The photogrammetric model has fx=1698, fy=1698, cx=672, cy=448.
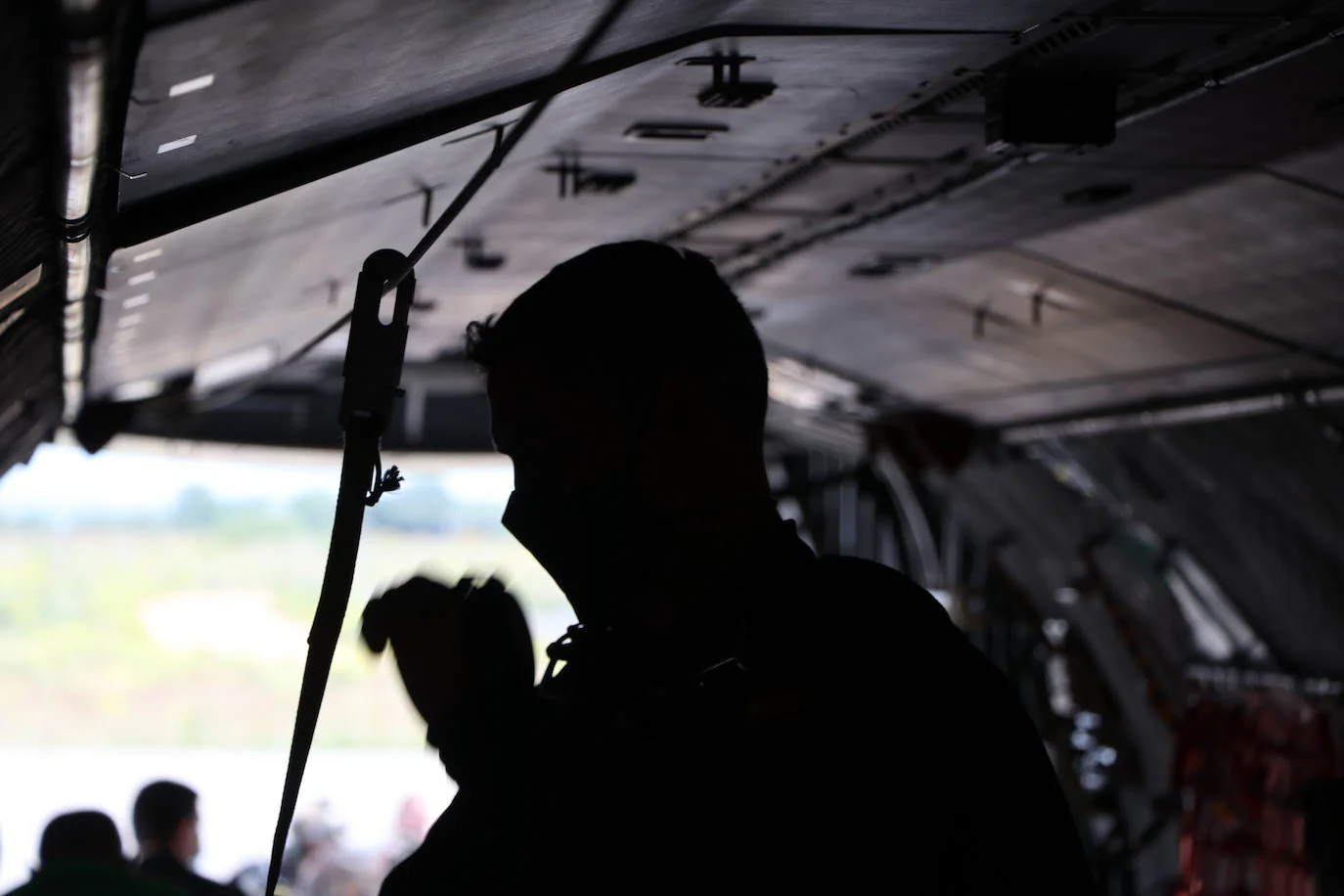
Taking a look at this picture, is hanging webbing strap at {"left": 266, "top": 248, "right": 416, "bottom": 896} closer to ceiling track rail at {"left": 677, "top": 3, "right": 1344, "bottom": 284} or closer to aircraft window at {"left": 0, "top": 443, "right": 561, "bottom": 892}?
ceiling track rail at {"left": 677, "top": 3, "right": 1344, "bottom": 284}

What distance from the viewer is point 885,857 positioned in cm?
126

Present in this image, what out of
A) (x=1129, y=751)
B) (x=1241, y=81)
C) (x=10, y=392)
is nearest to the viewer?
(x=1241, y=81)

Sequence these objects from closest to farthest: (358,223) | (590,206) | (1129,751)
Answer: (358,223), (590,206), (1129,751)

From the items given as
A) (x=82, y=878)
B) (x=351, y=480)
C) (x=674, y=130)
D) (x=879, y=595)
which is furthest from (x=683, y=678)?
(x=674, y=130)

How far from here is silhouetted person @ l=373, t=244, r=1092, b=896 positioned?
4.17ft

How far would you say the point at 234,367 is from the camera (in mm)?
9031

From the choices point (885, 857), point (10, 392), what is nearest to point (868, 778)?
point (885, 857)

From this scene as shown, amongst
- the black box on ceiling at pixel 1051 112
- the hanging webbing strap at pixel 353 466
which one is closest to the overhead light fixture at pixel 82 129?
the hanging webbing strap at pixel 353 466

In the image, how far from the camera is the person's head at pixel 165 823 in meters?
6.22

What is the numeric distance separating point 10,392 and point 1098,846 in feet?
27.5

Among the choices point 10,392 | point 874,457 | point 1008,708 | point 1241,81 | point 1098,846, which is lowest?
point 1098,846

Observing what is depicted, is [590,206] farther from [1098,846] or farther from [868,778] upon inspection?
[1098,846]

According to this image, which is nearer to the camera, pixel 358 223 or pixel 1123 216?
pixel 358 223

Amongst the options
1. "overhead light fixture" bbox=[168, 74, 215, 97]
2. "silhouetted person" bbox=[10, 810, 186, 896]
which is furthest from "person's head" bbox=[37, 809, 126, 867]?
"overhead light fixture" bbox=[168, 74, 215, 97]
